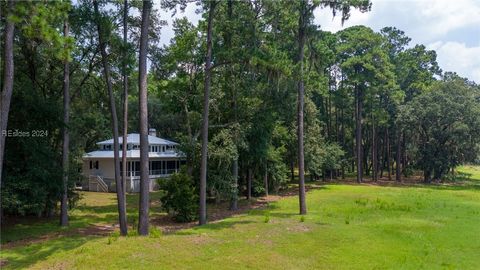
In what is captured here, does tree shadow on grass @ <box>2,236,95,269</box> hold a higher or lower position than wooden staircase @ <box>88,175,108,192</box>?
lower

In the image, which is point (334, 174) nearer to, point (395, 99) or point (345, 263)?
point (395, 99)

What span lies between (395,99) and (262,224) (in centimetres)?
3258

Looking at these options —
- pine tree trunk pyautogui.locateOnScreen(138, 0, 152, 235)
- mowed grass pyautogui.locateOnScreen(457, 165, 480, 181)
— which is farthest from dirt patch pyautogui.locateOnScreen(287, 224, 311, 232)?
mowed grass pyautogui.locateOnScreen(457, 165, 480, 181)

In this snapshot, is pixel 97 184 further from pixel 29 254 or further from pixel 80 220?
pixel 29 254

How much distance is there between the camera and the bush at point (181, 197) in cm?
1858

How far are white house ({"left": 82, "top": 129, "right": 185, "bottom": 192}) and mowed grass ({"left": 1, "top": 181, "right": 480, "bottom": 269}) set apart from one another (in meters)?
17.7

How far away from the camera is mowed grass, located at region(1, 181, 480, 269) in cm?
941

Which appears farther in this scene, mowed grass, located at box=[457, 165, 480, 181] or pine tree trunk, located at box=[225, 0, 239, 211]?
mowed grass, located at box=[457, 165, 480, 181]

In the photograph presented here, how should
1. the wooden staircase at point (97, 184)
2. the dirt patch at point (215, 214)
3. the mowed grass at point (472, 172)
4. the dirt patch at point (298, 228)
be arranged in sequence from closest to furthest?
the dirt patch at point (298, 228) < the dirt patch at point (215, 214) < the wooden staircase at point (97, 184) < the mowed grass at point (472, 172)

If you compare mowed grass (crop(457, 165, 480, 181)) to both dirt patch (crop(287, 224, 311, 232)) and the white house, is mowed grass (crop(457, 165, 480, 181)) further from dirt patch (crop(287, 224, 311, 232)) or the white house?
dirt patch (crop(287, 224, 311, 232))

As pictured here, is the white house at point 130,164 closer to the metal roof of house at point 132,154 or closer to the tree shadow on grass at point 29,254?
the metal roof of house at point 132,154

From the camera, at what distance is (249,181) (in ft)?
85.8

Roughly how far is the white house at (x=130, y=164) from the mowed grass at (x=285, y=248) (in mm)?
17712

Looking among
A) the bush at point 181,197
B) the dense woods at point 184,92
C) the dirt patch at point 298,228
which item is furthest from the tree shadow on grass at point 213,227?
the bush at point 181,197
